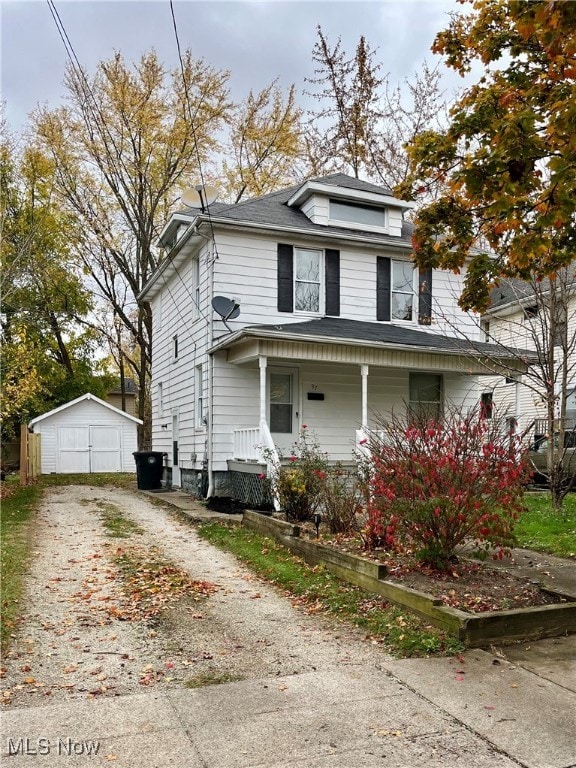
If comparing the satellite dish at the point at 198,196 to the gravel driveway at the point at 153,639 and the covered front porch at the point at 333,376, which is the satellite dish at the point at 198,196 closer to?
the covered front porch at the point at 333,376

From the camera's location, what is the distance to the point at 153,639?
5.07 metres

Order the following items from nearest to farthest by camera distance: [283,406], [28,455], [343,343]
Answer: [343,343], [283,406], [28,455]

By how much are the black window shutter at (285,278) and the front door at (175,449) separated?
4951 mm

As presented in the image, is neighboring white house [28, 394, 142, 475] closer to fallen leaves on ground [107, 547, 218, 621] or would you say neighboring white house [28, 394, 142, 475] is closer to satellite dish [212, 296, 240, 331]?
satellite dish [212, 296, 240, 331]

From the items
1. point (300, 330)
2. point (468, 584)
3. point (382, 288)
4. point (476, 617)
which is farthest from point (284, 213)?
point (476, 617)

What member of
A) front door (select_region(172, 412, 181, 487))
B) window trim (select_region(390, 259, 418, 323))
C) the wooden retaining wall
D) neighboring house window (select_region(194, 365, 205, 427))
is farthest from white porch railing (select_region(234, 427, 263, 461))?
the wooden retaining wall

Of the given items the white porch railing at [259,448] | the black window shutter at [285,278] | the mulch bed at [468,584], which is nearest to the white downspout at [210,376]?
the white porch railing at [259,448]

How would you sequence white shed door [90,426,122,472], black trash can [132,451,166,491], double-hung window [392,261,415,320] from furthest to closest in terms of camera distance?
white shed door [90,426,122,472]
black trash can [132,451,166,491]
double-hung window [392,261,415,320]

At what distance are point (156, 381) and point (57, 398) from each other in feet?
36.4

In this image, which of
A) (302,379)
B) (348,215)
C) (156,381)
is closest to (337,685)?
(302,379)

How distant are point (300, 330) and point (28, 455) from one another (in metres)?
12.0

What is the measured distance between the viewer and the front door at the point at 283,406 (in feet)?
47.2

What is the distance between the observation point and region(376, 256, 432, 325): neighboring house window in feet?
52.6

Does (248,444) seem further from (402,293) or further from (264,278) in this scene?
(402,293)
